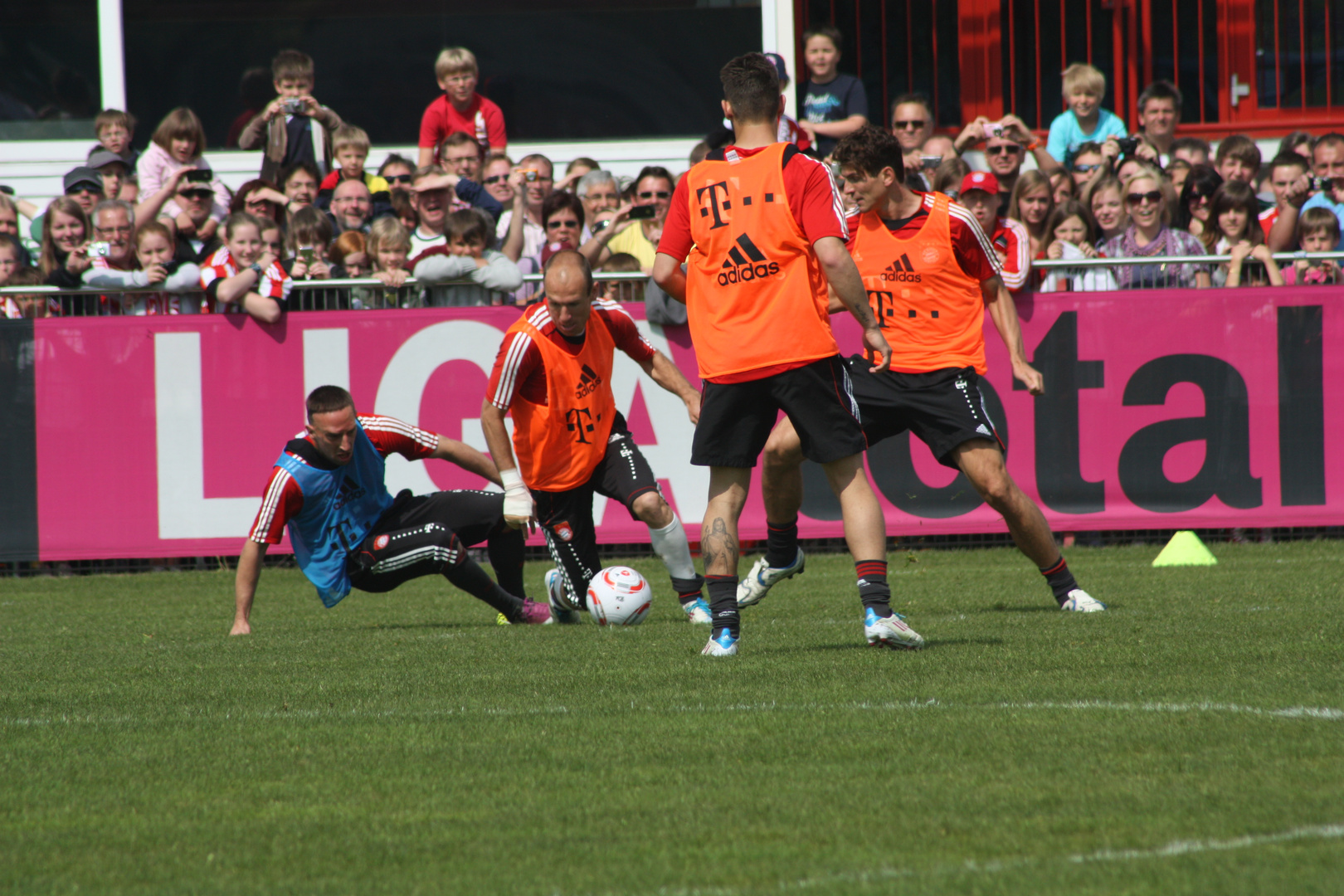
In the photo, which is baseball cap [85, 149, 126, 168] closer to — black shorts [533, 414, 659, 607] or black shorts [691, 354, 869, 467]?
black shorts [533, 414, 659, 607]

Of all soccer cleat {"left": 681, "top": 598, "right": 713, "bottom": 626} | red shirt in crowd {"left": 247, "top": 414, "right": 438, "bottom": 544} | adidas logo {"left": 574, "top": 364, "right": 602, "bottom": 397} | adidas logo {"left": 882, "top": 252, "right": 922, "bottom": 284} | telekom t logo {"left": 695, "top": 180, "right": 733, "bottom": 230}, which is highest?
telekom t logo {"left": 695, "top": 180, "right": 733, "bottom": 230}

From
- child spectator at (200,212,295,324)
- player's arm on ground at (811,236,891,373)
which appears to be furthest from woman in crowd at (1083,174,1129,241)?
player's arm on ground at (811,236,891,373)

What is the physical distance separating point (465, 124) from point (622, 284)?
4.01m

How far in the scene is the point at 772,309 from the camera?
584cm

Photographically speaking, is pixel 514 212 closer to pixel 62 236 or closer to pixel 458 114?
pixel 458 114

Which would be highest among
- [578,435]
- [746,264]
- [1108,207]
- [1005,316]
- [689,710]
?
[1108,207]

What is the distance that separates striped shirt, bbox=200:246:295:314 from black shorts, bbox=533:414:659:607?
13.3 ft

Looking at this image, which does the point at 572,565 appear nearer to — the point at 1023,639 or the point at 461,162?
the point at 1023,639

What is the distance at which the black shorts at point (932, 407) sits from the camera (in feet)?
24.4

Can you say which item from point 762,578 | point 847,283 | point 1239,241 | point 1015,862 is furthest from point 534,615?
point 1239,241

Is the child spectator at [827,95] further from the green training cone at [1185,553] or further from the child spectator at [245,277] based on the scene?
the green training cone at [1185,553]

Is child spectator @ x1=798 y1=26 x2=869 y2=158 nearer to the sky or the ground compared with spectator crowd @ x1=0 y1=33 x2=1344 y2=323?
nearer to the sky

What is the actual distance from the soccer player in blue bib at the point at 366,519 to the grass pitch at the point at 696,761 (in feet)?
2.47

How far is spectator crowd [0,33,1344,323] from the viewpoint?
445 inches
